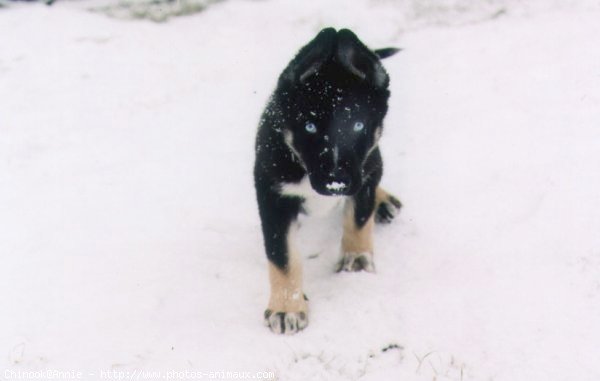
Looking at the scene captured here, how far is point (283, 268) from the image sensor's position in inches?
152

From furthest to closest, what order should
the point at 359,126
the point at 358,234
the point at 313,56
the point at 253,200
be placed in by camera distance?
the point at 253,200, the point at 358,234, the point at 359,126, the point at 313,56

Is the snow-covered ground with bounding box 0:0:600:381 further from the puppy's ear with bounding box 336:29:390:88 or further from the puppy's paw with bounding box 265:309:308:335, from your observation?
the puppy's ear with bounding box 336:29:390:88

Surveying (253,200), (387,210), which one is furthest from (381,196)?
(253,200)

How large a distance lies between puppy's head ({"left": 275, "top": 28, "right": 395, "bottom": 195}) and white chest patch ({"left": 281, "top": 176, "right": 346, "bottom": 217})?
0.28 metres

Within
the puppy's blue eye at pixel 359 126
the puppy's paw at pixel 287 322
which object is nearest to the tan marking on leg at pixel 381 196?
the puppy's paw at pixel 287 322

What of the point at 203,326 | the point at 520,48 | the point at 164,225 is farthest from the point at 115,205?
the point at 520,48

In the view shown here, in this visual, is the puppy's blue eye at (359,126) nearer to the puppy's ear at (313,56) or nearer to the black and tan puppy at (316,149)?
the black and tan puppy at (316,149)

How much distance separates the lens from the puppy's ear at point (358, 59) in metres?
3.30

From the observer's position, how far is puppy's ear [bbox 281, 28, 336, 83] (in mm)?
3281

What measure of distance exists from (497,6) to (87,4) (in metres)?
4.31

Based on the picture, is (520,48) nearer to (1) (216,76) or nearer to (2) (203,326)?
(1) (216,76)

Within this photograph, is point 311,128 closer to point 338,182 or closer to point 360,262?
point 338,182

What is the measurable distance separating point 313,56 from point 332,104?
0.24m

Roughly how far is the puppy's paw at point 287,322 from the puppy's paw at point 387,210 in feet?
3.64
